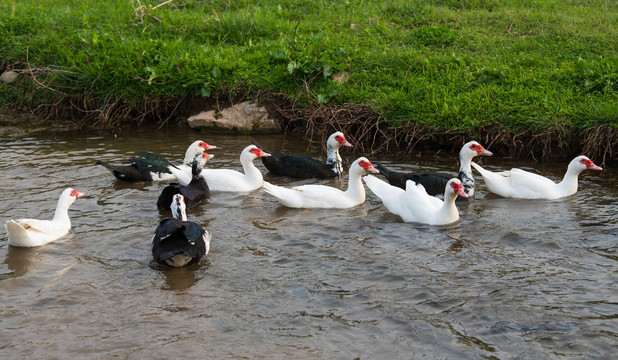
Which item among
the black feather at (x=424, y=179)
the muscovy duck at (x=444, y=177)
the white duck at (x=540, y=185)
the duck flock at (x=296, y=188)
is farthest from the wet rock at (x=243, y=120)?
the white duck at (x=540, y=185)

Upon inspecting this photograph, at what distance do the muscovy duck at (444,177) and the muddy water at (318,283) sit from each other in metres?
0.27

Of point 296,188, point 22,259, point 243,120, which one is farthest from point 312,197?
point 243,120

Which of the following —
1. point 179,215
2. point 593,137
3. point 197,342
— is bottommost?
point 197,342

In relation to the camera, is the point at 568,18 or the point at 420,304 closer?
the point at 420,304

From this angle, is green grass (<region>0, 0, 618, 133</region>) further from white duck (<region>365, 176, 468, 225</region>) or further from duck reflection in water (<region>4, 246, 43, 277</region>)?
duck reflection in water (<region>4, 246, 43, 277</region>)

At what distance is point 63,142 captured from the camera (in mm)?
10656

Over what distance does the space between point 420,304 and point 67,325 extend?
2.62 m

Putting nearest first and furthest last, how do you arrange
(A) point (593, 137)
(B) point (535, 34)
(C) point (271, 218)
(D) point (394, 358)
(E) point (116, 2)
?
1. (D) point (394, 358)
2. (C) point (271, 218)
3. (A) point (593, 137)
4. (B) point (535, 34)
5. (E) point (116, 2)

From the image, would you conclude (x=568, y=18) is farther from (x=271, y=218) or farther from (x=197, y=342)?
(x=197, y=342)

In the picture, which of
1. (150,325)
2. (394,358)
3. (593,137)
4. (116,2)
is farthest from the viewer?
(116,2)

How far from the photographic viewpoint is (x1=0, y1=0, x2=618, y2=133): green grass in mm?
9766

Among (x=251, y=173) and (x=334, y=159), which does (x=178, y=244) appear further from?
(x=334, y=159)

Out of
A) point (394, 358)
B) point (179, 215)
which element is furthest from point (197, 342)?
point (179, 215)

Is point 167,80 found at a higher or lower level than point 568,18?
lower
